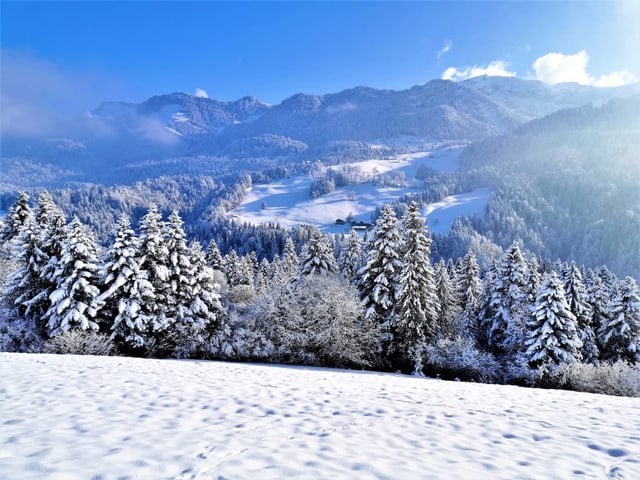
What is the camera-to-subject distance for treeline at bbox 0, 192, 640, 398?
24.9 meters

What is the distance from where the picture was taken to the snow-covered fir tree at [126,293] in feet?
81.4

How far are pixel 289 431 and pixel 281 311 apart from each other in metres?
22.0

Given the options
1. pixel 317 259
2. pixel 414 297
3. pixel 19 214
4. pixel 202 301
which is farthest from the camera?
pixel 317 259

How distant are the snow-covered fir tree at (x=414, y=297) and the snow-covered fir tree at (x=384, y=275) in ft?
2.07

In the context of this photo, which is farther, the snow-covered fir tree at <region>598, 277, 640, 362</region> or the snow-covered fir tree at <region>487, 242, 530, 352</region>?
the snow-covered fir tree at <region>487, 242, 530, 352</region>

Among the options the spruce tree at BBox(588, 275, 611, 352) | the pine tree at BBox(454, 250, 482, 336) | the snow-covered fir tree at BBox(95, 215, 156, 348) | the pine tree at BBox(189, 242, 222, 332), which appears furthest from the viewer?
the pine tree at BBox(454, 250, 482, 336)

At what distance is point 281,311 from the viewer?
29422mm

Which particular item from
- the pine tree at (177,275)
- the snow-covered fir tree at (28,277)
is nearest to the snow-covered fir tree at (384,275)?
the pine tree at (177,275)

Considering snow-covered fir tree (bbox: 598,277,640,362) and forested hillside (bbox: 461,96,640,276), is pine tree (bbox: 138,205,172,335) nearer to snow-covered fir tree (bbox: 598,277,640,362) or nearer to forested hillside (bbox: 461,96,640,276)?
snow-covered fir tree (bbox: 598,277,640,362)

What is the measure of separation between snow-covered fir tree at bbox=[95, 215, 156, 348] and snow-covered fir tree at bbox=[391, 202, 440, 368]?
1957 centimetres

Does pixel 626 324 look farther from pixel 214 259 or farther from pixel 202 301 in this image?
pixel 214 259

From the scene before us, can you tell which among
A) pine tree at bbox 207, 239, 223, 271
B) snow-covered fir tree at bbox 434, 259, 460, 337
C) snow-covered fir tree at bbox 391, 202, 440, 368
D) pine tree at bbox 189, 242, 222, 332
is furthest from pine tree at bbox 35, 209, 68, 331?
snow-covered fir tree at bbox 434, 259, 460, 337

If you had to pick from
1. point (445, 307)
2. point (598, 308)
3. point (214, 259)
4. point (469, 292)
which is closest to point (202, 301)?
point (445, 307)

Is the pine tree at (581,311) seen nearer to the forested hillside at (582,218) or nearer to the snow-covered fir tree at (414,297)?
the snow-covered fir tree at (414,297)
